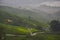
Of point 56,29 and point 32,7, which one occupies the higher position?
point 32,7

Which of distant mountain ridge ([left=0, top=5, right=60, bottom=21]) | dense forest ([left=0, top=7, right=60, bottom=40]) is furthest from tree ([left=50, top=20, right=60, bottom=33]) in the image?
distant mountain ridge ([left=0, top=5, right=60, bottom=21])

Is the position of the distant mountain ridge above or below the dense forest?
above

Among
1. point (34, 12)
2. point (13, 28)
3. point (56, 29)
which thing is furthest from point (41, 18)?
point (13, 28)

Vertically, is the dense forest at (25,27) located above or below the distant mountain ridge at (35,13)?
below

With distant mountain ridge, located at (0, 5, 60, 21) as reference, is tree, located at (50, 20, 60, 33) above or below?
below

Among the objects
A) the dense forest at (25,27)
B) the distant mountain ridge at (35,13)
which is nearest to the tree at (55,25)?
the dense forest at (25,27)

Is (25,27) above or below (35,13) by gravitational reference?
below

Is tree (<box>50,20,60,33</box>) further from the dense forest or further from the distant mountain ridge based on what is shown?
the distant mountain ridge

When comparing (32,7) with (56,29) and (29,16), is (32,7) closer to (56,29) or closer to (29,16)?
(29,16)

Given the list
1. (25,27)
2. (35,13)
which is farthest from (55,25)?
(25,27)

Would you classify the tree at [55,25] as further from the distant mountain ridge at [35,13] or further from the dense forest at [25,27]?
the distant mountain ridge at [35,13]

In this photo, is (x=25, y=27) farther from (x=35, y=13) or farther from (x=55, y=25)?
(x=55, y=25)
